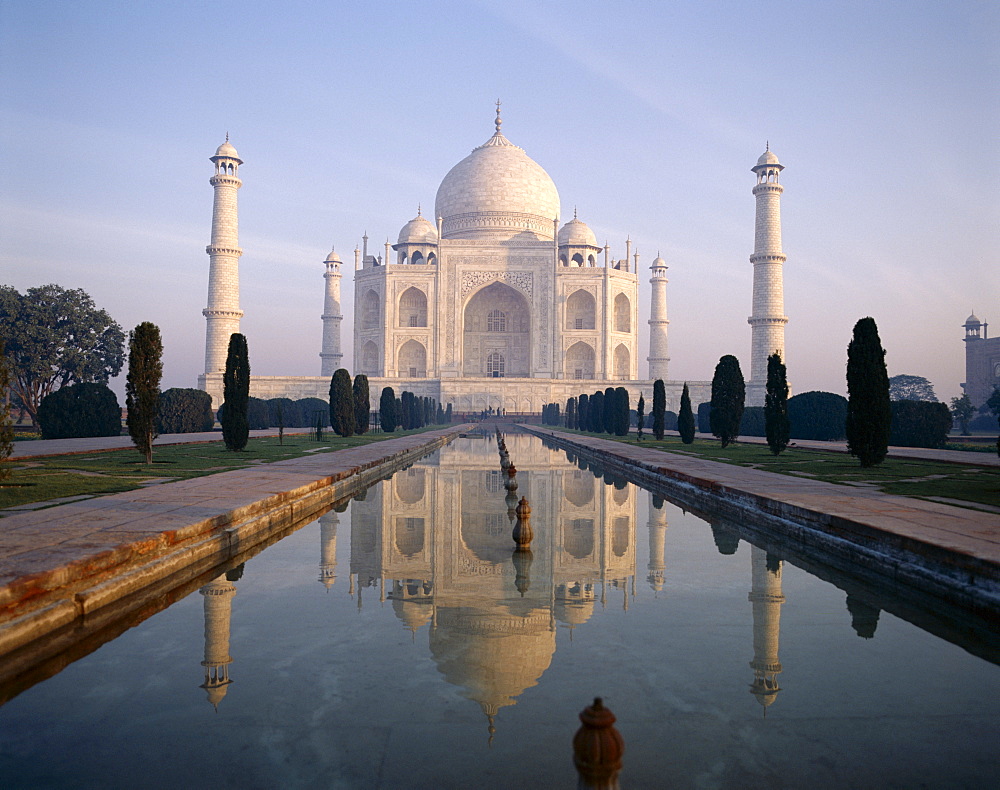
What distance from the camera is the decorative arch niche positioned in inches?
2153

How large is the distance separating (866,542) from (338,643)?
3776 millimetres

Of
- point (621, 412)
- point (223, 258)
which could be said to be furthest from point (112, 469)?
point (223, 258)

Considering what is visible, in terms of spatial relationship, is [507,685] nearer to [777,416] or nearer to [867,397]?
[867,397]

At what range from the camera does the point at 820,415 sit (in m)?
21.9

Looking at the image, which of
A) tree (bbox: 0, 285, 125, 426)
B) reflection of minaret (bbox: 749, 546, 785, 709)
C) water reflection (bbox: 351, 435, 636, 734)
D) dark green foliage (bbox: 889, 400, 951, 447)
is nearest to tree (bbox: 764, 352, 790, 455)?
dark green foliage (bbox: 889, 400, 951, 447)

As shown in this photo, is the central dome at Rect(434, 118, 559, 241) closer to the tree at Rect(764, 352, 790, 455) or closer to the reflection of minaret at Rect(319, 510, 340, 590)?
the tree at Rect(764, 352, 790, 455)

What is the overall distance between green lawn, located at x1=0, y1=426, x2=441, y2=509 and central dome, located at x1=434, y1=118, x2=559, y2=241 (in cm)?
3965

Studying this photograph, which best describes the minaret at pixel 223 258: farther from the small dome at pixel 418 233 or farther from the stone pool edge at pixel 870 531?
the stone pool edge at pixel 870 531

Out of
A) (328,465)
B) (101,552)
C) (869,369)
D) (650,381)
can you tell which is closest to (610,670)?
(101,552)

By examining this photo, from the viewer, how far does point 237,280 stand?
135ft

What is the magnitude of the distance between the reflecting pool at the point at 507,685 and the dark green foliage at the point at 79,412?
1643 cm

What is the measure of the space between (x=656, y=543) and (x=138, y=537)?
3.74 m

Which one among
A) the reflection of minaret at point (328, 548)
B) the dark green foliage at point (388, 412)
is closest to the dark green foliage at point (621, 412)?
the dark green foliage at point (388, 412)

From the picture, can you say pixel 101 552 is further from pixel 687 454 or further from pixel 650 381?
pixel 650 381
